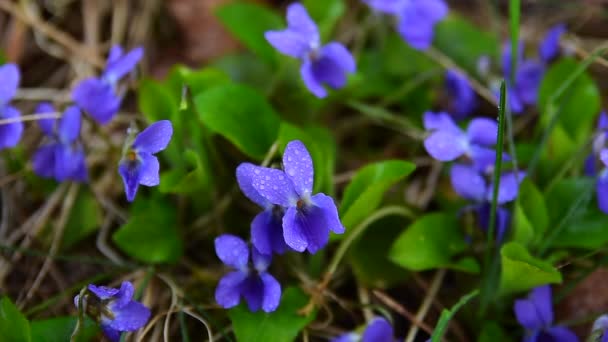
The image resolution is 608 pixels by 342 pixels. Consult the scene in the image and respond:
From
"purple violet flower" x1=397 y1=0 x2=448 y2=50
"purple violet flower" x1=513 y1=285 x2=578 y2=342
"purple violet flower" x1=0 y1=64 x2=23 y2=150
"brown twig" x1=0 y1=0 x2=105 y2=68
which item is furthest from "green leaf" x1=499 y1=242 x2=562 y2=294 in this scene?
"brown twig" x1=0 y1=0 x2=105 y2=68

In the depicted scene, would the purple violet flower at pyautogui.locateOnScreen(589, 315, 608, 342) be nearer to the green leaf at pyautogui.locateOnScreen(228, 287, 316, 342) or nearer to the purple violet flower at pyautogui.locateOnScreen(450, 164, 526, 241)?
the purple violet flower at pyautogui.locateOnScreen(450, 164, 526, 241)

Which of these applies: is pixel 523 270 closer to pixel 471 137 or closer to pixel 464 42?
pixel 471 137

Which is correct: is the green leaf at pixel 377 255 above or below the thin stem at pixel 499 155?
below

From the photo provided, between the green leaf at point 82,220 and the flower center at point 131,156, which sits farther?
the green leaf at point 82,220

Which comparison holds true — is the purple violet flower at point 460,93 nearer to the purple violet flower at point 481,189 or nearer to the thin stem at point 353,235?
the purple violet flower at point 481,189

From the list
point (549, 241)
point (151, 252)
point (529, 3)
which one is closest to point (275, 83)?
point (151, 252)

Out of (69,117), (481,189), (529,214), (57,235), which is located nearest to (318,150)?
(481,189)

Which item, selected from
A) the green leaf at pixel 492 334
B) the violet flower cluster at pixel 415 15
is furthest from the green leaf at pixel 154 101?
the green leaf at pixel 492 334

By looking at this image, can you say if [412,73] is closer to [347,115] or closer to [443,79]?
[443,79]
